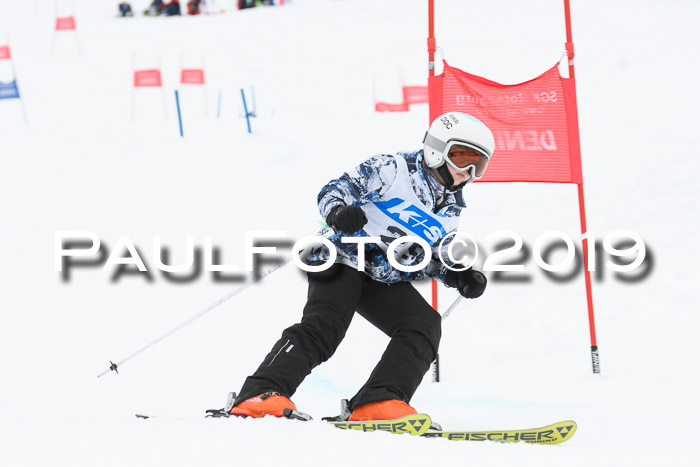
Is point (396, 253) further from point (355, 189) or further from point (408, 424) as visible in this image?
point (408, 424)

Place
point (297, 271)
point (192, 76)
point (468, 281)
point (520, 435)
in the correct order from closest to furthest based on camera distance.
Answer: point (520, 435) → point (468, 281) → point (297, 271) → point (192, 76)

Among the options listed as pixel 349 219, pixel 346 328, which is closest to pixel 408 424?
pixel 346 328

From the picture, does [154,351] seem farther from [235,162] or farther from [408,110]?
[408,110]

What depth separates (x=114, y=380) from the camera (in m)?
4.71

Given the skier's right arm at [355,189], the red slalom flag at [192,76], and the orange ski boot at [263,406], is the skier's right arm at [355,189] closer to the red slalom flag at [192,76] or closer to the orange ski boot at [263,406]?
the orange ski boot at [263,406]

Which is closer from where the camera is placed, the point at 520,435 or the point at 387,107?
the point at 520,435

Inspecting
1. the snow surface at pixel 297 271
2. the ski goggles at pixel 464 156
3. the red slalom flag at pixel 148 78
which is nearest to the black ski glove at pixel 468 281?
the ski goggles at pixel 464 156

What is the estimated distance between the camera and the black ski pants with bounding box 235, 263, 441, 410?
3072 mm

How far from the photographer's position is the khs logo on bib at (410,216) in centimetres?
346

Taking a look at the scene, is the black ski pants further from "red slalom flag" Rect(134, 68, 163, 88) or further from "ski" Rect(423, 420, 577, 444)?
"red slalom flag" Rect(134, 68, 163, 88)

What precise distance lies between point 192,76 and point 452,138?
404 inches

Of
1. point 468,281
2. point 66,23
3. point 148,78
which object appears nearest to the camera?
point 468,281

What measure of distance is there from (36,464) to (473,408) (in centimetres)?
281

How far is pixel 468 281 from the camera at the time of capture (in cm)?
369
